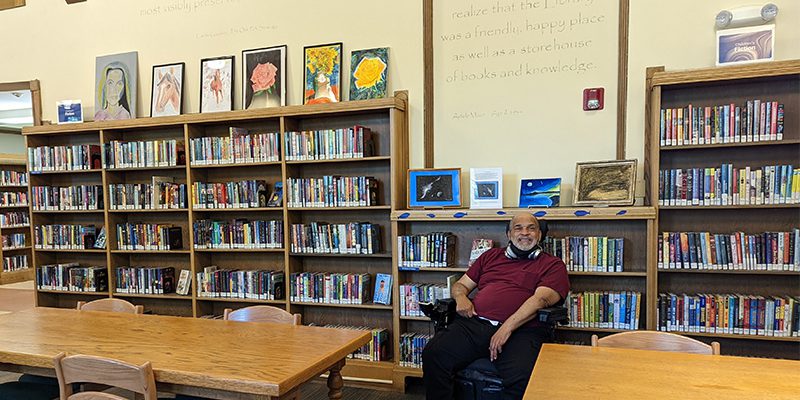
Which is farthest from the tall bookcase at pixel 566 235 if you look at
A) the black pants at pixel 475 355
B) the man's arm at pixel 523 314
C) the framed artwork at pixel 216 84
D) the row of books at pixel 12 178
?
the row of books at pixel 12 178

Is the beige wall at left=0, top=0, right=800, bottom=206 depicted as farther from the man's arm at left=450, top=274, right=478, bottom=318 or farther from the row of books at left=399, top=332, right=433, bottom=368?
the row of books at left=399, top=332, right=433, bottom=368

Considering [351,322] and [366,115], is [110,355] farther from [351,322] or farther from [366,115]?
[366,115]

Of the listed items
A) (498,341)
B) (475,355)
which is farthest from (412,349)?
(498,341)

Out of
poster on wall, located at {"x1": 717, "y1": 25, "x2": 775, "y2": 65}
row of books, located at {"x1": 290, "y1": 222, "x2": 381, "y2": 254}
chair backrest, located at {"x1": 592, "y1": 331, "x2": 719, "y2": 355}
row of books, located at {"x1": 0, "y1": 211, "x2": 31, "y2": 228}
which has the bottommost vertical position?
chair backrest, located at {"x1": 592, "y1": 331, "x2": 719, "y2": 355}

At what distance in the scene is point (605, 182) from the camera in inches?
125

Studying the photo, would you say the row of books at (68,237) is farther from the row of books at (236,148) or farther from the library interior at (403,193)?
the row of books at (236,148)

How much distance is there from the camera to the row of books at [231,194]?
388 cm

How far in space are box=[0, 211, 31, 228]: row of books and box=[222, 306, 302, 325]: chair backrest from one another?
Answer: 721cm

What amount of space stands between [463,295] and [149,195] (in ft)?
9.05

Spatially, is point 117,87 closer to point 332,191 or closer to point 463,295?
point 332,191

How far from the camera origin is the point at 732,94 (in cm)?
305

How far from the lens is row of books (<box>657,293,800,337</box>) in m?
2.83

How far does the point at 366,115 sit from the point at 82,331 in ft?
7.44

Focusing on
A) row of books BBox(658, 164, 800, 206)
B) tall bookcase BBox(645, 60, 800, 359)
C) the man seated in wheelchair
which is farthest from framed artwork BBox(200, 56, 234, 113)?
row of books BBox(658, 164, 800, 206)
